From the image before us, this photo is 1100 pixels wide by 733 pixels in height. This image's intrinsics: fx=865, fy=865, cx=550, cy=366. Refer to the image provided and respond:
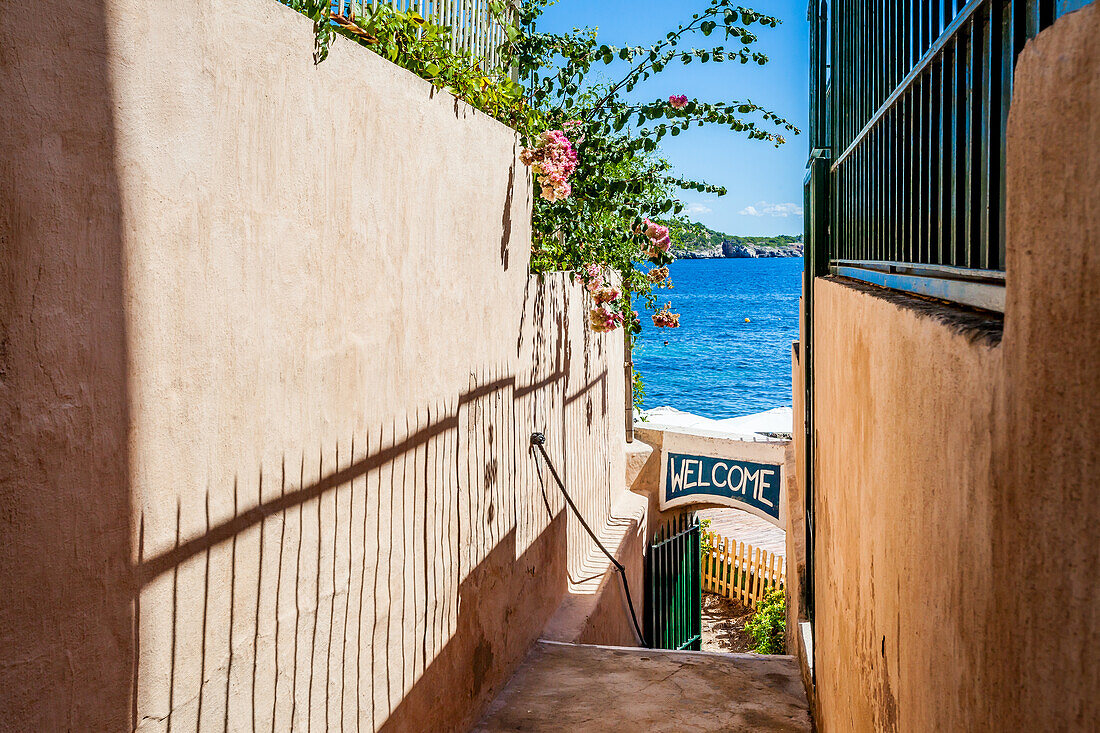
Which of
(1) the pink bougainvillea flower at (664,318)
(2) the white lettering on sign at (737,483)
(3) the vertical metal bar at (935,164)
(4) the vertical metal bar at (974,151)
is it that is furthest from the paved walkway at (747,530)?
(4) the vertical metal bar at (974,151)

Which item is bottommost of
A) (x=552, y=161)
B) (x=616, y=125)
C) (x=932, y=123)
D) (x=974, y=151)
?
(x=974, y=151)

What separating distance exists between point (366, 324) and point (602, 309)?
4.53 m

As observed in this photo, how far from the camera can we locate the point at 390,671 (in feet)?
11.2

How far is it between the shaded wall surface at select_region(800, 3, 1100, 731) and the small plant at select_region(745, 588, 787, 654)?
10.9m

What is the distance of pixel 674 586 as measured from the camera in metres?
11.3

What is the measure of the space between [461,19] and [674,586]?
27.5 ft

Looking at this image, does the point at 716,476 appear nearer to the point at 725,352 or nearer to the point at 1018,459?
the point at 1018,459

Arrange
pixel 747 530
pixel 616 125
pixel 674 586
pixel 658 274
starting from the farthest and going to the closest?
1. pixel 747 530
2. pixel 674 586
3. pixel 658 274
4. pixel 616 125

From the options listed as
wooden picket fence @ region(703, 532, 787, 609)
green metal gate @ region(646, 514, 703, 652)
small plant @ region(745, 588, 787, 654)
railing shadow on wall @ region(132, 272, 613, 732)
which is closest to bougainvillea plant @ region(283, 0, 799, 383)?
railing shadow on wall @ region(132, 272, 613, 732)

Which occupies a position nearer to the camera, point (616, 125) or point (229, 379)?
point (229, 379)

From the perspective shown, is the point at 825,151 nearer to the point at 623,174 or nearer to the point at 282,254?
the point at 623,174

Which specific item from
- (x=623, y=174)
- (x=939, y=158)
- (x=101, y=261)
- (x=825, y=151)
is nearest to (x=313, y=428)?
(x=101, y=261)

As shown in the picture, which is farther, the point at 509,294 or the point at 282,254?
the point at 509,294

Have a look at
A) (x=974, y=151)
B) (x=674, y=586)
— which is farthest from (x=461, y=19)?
(x=674, y=586)
